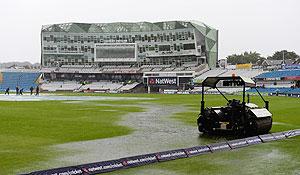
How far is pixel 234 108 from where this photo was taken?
19859 mm

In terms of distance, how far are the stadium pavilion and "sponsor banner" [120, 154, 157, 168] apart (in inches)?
4658

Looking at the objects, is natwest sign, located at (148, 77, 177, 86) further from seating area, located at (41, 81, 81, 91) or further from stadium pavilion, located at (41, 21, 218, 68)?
seating area, located at (41, 81, 81, 91)

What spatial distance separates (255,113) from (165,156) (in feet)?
26.1

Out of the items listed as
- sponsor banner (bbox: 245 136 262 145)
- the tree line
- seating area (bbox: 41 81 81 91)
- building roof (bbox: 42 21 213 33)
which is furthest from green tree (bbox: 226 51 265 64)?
sponsor banner (bbox: 245 136 262 145)

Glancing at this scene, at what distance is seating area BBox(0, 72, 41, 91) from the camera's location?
12944 cm

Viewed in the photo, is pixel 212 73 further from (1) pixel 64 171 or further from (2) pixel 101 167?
(1) pixel 64 171

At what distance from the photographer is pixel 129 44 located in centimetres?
13900

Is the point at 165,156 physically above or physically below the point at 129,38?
below

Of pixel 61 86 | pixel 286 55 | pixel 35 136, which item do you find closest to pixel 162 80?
pixel 61 86

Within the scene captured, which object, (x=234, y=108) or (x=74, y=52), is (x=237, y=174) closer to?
(x=234, y=108)

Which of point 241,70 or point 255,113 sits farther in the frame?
point 241,70

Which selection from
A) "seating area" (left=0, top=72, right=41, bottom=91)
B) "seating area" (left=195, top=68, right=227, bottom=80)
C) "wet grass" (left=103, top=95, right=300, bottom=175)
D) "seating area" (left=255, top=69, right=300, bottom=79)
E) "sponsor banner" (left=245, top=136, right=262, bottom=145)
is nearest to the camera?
"wet grass" (left=103, top=95, right=300, bottom=175)

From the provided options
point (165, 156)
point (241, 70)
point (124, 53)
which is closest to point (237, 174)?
point (165, 156)

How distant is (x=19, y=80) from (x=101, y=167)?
128 m
